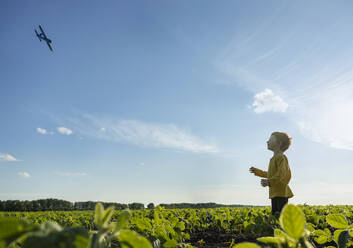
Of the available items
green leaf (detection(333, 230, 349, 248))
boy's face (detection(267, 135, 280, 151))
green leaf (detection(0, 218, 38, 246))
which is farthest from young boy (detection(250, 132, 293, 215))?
green leaf (detection(0, 218, 38, 246))

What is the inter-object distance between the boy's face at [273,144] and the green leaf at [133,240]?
727cm

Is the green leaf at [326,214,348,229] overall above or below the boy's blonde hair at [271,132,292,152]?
below

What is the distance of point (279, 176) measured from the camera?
6301 millimetres

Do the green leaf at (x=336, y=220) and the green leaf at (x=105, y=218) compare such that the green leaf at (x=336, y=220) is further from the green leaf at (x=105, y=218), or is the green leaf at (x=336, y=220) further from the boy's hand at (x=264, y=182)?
the boy's hand at (x=264, y=182)

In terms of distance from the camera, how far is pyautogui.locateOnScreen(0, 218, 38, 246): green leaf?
1.77ft

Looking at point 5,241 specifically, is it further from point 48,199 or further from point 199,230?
point 48,199

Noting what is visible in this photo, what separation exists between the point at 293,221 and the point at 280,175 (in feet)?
20.1

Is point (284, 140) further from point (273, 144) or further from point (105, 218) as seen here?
point (105, 218)

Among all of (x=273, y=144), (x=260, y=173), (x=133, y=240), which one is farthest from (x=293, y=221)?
(x=260, y=173)

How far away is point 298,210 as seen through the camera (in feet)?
2.15

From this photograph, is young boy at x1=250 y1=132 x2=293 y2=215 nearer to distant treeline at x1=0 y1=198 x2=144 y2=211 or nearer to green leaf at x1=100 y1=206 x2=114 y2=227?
green leaf at x1=100 y1=206 x2=114 y2=227

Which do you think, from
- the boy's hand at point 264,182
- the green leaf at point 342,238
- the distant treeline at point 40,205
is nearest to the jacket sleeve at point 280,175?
the boy's hand at point 264,182

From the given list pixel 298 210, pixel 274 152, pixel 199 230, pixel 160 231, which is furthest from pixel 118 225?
pixel 274 152

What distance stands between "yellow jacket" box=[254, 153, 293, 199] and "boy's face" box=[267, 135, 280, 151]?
50 cm
